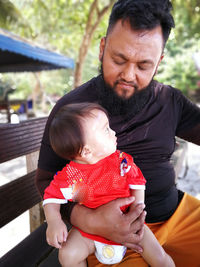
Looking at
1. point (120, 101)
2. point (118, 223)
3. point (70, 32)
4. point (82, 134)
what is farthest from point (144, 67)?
point (70, 32)

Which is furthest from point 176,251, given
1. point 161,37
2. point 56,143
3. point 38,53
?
point 38,53

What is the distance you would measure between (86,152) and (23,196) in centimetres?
80

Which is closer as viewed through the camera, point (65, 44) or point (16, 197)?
point (16, 197)

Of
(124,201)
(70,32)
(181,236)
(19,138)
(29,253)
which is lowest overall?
(29,253)

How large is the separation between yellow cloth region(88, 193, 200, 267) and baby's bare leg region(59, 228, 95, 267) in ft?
0.53

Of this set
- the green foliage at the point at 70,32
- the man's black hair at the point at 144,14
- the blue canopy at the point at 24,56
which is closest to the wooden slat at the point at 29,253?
the man's black hair at the point at 144,14

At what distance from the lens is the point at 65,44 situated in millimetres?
11703

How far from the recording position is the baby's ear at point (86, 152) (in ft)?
3.89

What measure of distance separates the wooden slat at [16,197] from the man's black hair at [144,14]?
1.18m

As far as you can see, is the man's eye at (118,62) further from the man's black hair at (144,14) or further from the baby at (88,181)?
the baby at (88,181)

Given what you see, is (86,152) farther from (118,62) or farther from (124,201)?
(118,62)

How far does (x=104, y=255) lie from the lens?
3.92 feet

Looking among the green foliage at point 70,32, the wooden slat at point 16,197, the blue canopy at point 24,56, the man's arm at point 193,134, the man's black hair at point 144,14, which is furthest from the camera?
the green foliage at point 70,32

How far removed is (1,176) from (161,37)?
465 centimetres
